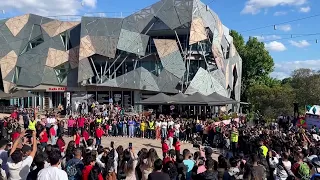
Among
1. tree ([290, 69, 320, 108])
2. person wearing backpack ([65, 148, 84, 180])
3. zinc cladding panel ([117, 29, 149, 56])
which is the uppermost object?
zinc cladding panel ([117, 29, 149, 56])

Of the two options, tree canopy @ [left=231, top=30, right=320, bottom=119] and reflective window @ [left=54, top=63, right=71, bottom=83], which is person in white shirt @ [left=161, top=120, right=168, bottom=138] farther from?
reflective window @ [left=54, top=63, right=71, bottom=83]

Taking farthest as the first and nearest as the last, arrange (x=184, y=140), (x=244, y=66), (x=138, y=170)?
(x=244, y=66), (x=184, y=140), (x=138, y=170)

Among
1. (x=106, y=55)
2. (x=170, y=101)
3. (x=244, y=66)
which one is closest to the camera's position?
(x=170, y=101)

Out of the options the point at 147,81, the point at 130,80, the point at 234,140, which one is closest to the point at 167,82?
the point at 147,81

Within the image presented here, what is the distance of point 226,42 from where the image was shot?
46.1 meters

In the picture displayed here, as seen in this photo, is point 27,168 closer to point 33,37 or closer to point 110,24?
point 110,24

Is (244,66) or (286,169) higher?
(244,66)

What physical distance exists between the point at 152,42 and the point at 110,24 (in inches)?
203

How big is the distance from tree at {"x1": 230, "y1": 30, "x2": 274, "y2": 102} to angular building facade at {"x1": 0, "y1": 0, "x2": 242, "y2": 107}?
1954 centimetres

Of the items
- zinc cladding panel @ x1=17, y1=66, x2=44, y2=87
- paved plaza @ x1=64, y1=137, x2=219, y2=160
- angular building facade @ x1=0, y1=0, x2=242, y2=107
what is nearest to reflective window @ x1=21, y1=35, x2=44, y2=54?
angular building facade @ x1=0, y1=0, x2=242, y2=107

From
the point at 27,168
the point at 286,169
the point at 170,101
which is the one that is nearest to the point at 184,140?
the point at 170,101

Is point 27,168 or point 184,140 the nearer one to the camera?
point 27,168

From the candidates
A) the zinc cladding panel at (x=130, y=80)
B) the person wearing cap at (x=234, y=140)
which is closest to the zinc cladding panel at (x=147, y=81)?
the zinc cladding panel at (x=130, y=80)

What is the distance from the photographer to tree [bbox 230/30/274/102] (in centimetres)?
6328
